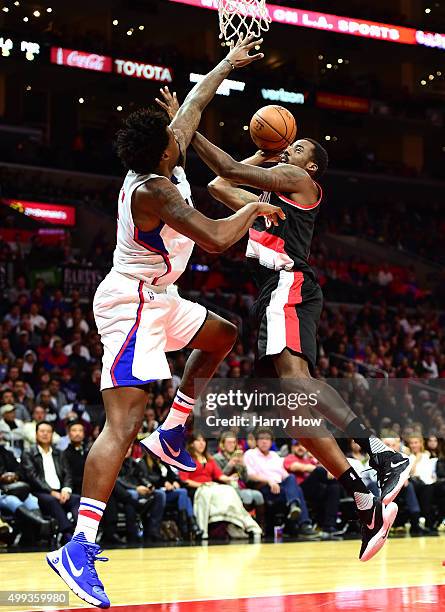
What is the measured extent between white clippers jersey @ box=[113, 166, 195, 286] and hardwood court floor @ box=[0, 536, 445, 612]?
1691 mm

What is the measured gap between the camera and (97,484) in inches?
183

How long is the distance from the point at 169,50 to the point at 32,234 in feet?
20.4

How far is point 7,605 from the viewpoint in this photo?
16.5 ft

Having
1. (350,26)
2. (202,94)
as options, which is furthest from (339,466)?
(350,26)

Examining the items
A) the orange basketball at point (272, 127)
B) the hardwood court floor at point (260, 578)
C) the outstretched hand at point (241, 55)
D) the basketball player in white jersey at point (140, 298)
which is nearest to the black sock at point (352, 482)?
the hardwood court floor at point (260, 578)

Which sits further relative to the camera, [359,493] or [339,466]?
[339,466]

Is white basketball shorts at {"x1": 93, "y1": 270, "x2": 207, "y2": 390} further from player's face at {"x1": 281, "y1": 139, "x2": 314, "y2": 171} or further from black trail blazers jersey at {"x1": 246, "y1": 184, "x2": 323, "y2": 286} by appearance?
player's face at {"x1": 281, "y1": 139, "x2": 314, "y2": 171}

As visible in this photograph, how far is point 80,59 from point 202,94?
690 inches

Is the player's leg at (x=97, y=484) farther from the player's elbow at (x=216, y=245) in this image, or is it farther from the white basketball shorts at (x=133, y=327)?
the player's elbow at (x=216, y=245)

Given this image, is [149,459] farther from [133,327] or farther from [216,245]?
[216,245]

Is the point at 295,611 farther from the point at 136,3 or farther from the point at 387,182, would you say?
the point at 387,182

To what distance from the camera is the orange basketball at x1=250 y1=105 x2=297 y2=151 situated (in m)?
5.80

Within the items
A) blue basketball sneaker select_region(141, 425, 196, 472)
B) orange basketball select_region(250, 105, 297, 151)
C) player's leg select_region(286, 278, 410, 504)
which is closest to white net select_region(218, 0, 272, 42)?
orange basketball select_region(250, 105, 297, 151)

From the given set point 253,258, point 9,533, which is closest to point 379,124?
point 9,533
